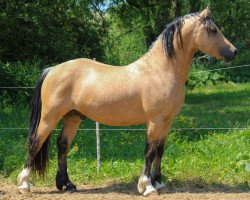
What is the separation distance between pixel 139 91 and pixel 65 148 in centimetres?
133

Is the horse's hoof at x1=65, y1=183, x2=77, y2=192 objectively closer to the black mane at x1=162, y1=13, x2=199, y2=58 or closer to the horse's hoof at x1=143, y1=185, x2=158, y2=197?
the horse's hoof at x1=143, y1=185, x2=158, y2=197

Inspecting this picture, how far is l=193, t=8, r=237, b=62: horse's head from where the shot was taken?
565 cm

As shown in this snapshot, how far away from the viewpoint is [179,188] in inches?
247

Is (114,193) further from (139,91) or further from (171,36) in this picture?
(171,36)

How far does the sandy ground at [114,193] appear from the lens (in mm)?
5654

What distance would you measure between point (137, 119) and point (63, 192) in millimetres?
1366

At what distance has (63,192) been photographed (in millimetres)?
6160

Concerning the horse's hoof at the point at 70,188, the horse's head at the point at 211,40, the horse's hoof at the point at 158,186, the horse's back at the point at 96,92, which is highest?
the horse's head at the point at 211,40

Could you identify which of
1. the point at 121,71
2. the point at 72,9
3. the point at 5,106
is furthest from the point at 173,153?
the point at 72,9

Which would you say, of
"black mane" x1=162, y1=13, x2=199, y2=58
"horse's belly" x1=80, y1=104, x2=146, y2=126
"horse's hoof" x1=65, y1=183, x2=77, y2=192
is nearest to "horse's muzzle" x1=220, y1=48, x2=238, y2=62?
"black mane" x1=162, y1=13, x2=199, y2=58

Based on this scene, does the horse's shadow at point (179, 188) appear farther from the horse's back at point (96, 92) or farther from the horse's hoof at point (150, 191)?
the horse's back at point (96, 92)

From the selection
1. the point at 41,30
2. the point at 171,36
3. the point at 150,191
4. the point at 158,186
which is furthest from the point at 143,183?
the point at 41,30

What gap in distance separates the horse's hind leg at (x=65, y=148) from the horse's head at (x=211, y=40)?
1825 mm

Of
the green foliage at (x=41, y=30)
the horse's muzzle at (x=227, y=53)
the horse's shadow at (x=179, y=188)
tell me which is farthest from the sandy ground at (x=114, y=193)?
the green foliage at (x=41, y=30)
